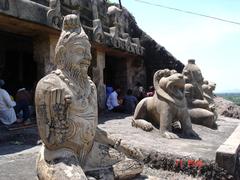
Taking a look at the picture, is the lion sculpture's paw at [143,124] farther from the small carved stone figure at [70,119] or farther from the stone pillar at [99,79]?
the stone pillar at [99,79]

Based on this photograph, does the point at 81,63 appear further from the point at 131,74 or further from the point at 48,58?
the point at 131,74

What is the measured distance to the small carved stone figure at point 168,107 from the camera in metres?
7.02

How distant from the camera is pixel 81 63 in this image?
138 inches

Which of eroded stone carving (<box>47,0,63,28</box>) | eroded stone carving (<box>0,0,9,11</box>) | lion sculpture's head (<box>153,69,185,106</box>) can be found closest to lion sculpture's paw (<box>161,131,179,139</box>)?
lion sculpture's head (<box>153,69,185,106</box>)

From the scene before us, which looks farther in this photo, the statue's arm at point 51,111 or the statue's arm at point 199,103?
the statue's arm at point 199,103

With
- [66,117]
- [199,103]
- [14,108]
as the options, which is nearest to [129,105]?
[199,103]

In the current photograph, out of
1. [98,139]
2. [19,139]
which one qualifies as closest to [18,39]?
[19,139]

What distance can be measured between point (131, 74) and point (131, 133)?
23.1 feet

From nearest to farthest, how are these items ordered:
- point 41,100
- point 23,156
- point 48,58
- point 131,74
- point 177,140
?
1. point 41,100
2. point 23,156
3. point 177,140
4. point 48,58
5. point 131,74

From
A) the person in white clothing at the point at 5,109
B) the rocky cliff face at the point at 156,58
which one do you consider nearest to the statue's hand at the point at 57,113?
the person in white clothing at the point at 5,109

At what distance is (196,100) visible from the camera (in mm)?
8633

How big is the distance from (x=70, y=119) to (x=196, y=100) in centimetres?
572

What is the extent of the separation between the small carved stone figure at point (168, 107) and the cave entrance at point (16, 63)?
606 centimetres

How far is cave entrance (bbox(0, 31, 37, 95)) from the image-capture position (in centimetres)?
1208
